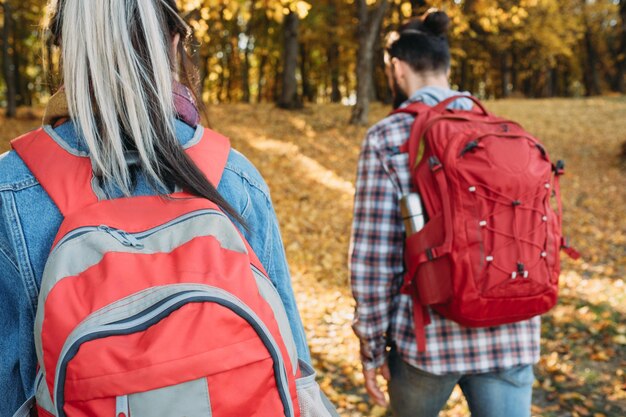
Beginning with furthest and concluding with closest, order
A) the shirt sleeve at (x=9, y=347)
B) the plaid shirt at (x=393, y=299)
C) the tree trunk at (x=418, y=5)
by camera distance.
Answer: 1. the tree trunk at (x=418, y=5)
2. the plaid shirt at (x=393, y=299)
3. the shirt sleeve at (x=9, y=347)

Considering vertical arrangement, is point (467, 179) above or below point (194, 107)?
below

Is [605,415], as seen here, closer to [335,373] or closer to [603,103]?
[335,373]

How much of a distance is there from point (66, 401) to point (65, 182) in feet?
1.41

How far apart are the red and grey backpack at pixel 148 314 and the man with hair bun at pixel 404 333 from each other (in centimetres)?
103

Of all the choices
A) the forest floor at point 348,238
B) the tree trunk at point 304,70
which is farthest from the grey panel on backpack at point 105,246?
the tree trunk at point 304,70

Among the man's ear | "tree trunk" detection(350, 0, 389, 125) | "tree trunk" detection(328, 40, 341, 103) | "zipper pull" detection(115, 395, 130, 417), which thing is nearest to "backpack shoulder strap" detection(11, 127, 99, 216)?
"zipper pull" detection(115, 395, 130, 417)

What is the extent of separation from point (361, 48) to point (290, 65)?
9.56 feet

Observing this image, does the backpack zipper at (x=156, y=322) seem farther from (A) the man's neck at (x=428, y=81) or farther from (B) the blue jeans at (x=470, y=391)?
(A) the man's neck at (x=428, y=81)

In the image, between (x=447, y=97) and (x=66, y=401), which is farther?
(x=447, y=97)

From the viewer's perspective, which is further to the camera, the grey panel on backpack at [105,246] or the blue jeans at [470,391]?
the blue jeans at [470,391]

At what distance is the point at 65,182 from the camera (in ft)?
3.79

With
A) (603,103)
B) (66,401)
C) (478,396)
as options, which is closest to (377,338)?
(478,396)

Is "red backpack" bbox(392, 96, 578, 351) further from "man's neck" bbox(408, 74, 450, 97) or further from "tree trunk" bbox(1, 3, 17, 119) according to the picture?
"tree trunk" bbox(1, 3, 17, 119)

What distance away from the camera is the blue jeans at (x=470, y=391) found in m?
2.10
